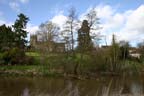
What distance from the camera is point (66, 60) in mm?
34562

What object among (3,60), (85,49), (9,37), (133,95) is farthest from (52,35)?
(133,95)

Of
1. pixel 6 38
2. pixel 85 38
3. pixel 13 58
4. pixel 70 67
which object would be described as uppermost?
pixel 6 38

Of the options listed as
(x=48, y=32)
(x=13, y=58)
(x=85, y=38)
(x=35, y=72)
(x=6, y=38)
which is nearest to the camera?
(x=35, y=72)

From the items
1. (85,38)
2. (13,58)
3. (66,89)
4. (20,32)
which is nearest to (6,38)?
(20,32)

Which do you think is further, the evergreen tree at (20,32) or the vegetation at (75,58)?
the evergreen tree at (20,32)

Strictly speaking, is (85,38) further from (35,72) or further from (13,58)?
(13,58)

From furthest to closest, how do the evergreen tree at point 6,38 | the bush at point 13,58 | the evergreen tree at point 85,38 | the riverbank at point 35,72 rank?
the evergreen tree at point 6,38 → the evergreen tree at point 85,38 → the bush at point 13,58 → the riverbank at point 35,72

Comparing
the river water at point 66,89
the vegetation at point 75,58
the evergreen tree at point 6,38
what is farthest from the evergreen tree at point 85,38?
the river water at point 66,89

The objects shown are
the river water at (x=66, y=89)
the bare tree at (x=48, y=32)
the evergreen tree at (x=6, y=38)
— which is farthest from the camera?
the bare tree at (x=48, y=32)

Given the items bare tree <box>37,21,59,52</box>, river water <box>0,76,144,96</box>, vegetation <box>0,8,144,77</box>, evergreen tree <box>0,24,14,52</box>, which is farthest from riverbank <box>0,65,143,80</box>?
bare tree <box>37,21,59,52</box>

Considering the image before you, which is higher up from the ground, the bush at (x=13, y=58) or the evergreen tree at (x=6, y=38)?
the evergreen tree at (x=6, y=38)

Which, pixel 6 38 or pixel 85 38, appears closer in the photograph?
pixel 85 38

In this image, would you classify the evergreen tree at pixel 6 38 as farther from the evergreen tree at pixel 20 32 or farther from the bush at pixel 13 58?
the bush at pixel 13 58

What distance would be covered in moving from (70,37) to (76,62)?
6724 mm
